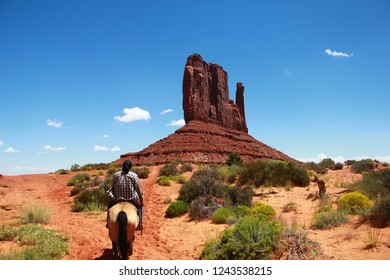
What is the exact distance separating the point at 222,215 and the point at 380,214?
4700 mm

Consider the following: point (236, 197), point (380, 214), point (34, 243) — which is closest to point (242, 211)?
point (236, 197)

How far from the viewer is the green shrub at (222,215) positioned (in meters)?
10.6

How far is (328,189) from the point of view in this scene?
16.2 meters

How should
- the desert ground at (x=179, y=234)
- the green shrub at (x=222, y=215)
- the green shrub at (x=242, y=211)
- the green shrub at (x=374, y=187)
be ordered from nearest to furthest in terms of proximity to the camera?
→ the desert ground at (x=179, y=234)
the green shrub at (x=222, y=215)
the green shrub at (x=242, y=211)
the green shrub at (x=374, y=187)

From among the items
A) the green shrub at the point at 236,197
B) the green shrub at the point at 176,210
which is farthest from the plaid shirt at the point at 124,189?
the green shrub at the point at 236,197

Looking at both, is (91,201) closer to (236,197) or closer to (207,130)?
(236,197)

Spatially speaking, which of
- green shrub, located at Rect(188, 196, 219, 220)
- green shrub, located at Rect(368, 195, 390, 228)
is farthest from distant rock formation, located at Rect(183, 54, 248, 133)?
green shrub, located at Rect(368, 195, 390, 228)

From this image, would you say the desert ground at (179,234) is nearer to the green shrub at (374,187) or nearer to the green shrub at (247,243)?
the green shrub at (247,243)

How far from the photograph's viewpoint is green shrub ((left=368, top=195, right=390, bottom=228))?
8156mm

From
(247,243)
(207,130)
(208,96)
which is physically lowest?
(247,243)

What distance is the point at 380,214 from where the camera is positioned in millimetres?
8250
